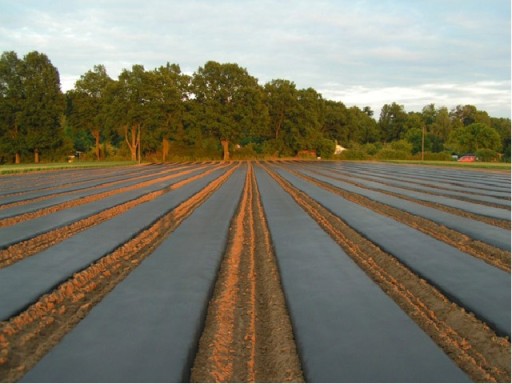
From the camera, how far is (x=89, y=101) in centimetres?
4322

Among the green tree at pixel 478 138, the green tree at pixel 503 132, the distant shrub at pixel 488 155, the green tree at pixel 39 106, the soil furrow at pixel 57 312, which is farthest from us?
the green tree at pixel 503 132

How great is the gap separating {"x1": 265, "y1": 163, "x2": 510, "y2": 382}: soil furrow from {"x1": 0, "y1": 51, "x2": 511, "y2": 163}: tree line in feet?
115

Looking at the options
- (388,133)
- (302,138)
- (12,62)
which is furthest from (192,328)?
(388,133)

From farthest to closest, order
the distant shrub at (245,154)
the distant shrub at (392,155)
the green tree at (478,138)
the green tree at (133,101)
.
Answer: the green tree at (478,138), the distant shrub at (392,155), the distant shrub at (245,154), the green tree at (133,101)

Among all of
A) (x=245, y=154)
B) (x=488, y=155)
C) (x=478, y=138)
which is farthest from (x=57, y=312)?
(x=478, y=138)

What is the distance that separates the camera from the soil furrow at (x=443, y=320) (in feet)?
7.81

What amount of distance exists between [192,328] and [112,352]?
0.52m

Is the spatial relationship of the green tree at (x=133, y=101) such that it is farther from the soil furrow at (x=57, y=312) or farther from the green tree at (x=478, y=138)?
the green tree at (x=478, y=138)

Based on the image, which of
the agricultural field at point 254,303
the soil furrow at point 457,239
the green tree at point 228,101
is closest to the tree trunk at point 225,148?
the green tree at point 228,101

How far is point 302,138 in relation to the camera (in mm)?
46406

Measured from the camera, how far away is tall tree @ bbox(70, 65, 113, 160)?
43.0m

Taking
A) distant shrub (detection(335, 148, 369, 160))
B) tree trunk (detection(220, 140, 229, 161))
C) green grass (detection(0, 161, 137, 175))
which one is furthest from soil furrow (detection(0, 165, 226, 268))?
distant shrub (detection(335, 148, 369, 160))

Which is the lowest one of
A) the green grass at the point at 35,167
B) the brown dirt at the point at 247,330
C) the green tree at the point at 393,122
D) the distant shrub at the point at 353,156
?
the brown dirt at the point at 247,330

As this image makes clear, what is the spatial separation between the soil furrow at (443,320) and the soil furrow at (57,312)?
2.41m
